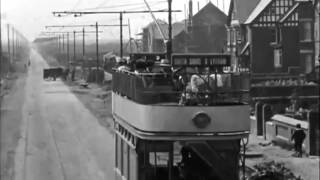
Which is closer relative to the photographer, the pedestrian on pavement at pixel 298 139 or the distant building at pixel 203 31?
the pedestrian on pavement at pixel 298 139

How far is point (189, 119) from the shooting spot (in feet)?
35.7

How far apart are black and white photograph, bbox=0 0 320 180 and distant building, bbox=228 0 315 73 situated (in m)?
0.10

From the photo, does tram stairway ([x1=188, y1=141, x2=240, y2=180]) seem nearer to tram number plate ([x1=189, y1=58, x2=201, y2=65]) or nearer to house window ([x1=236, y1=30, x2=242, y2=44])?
tram number plate ([x1=189, y1=58, x2=201, y2=65])

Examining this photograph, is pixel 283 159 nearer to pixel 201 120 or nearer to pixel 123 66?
pixel 123 66

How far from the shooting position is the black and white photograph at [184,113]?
11.1 m

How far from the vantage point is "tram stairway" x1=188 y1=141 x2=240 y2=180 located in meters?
11.3

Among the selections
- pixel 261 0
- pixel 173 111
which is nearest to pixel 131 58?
pixel 173 111

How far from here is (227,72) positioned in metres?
11.7

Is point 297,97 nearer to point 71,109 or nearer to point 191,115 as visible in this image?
point 71,109

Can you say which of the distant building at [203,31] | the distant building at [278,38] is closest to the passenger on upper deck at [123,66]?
the distant building at [278,38]

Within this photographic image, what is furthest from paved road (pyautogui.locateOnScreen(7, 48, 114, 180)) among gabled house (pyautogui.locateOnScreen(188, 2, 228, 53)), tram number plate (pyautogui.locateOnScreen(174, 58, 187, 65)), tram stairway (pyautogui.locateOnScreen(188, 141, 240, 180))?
gabled house (pyautogui.locateOnScreen(188, 2, 228, 53))

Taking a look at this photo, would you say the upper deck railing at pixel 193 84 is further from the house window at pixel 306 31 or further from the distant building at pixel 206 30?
the distant building at pixel 206 30

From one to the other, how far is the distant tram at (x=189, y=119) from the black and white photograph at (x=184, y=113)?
0.02 meters

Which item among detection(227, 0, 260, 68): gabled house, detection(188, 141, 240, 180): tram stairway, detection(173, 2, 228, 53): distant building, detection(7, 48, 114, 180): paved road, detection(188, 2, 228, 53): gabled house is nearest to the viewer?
detection(188, 141, 240, 180): tram stairway
